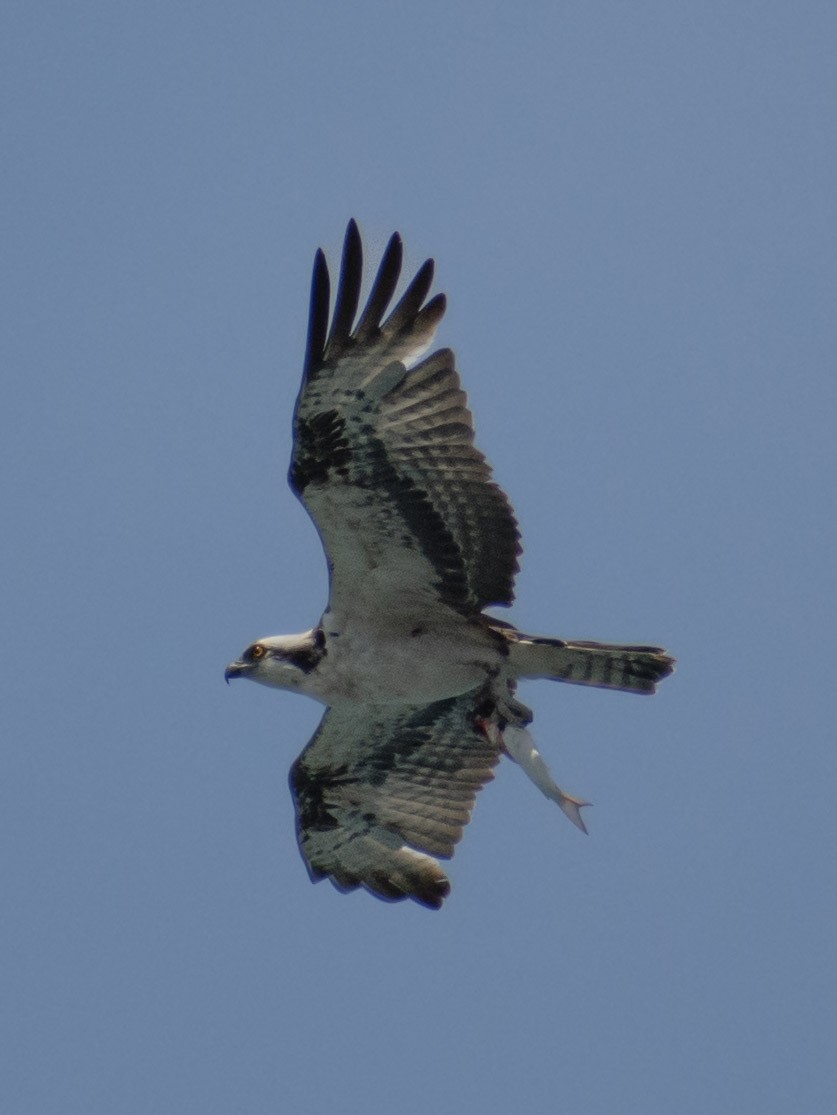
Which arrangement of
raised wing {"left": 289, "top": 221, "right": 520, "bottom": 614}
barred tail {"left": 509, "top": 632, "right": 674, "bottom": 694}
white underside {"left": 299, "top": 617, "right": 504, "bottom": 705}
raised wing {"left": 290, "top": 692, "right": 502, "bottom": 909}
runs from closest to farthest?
raised wing {"left": 289, "top": 221, "right": 520, "bottom": 614} < barred tail {"left": 509, "top": 632, "right": 674, "bottom": 694} < white underside {"left": 299, "top": 617, "right": 504, "bottom": 705} < raised wing {"left": 290, "top": 692, "right": 502, "bottom": 909}

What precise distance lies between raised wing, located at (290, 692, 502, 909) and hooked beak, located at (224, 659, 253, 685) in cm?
92

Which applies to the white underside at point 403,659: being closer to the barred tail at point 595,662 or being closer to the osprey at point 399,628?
the osprey at point 399,628

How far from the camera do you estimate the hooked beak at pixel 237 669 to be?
474 inches

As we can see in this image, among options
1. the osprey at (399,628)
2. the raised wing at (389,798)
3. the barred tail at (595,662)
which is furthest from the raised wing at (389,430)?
the raised wing at (389,798)

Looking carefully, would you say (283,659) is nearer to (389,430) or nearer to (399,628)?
(399,628)

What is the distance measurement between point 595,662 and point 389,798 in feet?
6.95

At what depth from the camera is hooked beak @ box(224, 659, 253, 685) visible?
1203cm

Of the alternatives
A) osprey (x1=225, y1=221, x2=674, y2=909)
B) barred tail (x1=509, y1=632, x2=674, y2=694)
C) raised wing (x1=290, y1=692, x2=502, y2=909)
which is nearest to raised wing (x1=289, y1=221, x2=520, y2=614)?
osprey (x1=225, y1=221, x2=674, y2=909)

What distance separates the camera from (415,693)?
11938mm

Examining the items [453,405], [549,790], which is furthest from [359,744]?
[453,405]

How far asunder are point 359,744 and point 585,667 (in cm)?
195

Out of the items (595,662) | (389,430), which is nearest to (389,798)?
(595,662)

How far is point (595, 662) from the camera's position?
1157 cm

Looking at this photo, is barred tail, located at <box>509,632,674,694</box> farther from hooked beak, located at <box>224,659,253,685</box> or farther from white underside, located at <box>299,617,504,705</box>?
hooked beak, located at <box>224,659,253,685</box>
